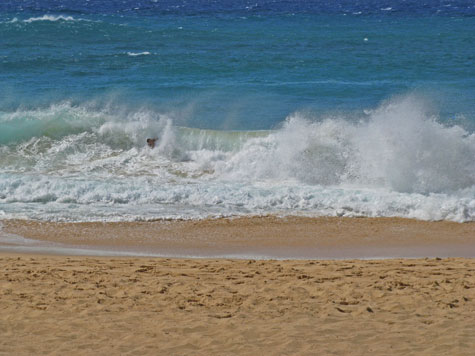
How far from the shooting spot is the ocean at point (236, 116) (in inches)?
478

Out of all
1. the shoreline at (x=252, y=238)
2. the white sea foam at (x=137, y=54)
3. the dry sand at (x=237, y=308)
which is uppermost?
the white sea foam at (x=137, y=54)

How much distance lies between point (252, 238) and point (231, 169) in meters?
3.96

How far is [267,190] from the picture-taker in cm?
1242

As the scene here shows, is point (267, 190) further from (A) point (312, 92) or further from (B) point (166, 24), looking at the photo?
(B) point (166, 24)

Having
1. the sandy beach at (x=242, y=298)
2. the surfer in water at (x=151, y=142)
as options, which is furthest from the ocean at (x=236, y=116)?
the sandy beach at (x=242, y=298)

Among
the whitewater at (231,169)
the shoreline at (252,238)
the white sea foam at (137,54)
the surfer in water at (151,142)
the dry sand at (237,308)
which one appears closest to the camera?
the dry sand at (237,308)

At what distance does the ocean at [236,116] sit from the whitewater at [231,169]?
3 cm

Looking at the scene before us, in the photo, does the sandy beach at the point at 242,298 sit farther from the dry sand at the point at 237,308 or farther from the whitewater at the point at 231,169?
the whitewater at the point at 231,169

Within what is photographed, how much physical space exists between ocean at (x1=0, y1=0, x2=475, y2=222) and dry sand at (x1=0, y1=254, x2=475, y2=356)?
3.20 metres

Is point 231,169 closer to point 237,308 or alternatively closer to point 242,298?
point 242,298

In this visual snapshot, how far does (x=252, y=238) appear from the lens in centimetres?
1035

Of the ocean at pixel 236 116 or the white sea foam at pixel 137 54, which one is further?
the white sea foam at pixel 137 54

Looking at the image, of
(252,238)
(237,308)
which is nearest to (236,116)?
(252,238)

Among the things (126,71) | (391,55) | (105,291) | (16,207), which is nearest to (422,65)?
(391,55)
